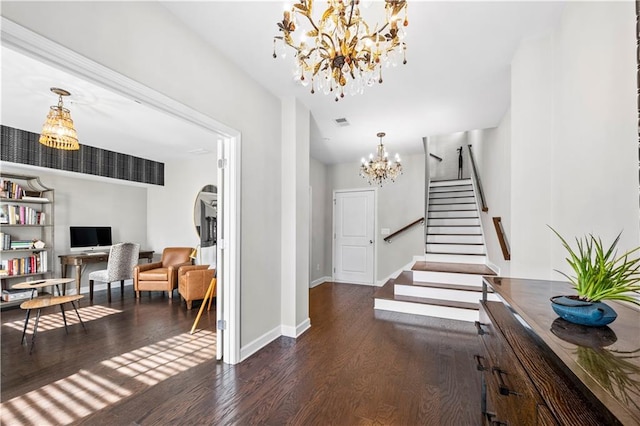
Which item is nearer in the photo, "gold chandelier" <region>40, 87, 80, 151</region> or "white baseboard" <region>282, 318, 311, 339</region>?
"gold chandelier" <region>40, 87, 80, 151</region>

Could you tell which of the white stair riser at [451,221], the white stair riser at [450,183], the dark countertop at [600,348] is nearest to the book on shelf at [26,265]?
the dark countertop at [600,348]

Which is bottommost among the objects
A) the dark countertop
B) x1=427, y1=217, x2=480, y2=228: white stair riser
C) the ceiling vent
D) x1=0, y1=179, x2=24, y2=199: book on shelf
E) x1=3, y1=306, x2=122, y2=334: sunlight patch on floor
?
x1=3, y1=306, x2=122, y2=334: sunlight patch on floor

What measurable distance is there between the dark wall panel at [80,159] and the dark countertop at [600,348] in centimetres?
642

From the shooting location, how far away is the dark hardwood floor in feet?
6.19

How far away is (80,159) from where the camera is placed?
5.00 metres

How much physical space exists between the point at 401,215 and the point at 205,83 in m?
4.93

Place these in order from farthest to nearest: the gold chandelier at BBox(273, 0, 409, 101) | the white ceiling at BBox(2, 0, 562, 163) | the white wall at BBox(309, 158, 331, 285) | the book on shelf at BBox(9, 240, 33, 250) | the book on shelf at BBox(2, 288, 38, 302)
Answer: the white wall at BBox(309, 158, 331, 285), the book on shelf at BBox(9, 240, 33, 250), the book on shelf at BBox(2, 288, 38, 302), the white ceiling at BBox(2, 0, 562, 163), the gold chandelier at BBox(273, 0, 409, 101)

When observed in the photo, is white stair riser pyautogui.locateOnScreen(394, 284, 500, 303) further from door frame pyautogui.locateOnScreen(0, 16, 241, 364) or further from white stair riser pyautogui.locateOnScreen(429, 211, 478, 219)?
door frame pyautogui.locateOnScreen(0, 16, 241, 364)

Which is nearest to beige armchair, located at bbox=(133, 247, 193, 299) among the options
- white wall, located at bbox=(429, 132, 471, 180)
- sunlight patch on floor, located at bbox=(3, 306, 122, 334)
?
sunlight patch on floor, located at bbox=(3, 306, 122, 334)

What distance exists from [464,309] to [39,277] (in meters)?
6.97

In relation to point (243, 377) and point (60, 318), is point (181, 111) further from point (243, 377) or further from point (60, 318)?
point (60, 318)

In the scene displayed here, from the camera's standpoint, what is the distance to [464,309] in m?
3.72

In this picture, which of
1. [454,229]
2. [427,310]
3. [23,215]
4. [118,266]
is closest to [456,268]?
[427,310]

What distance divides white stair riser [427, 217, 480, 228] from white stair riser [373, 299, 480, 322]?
2.52 m
